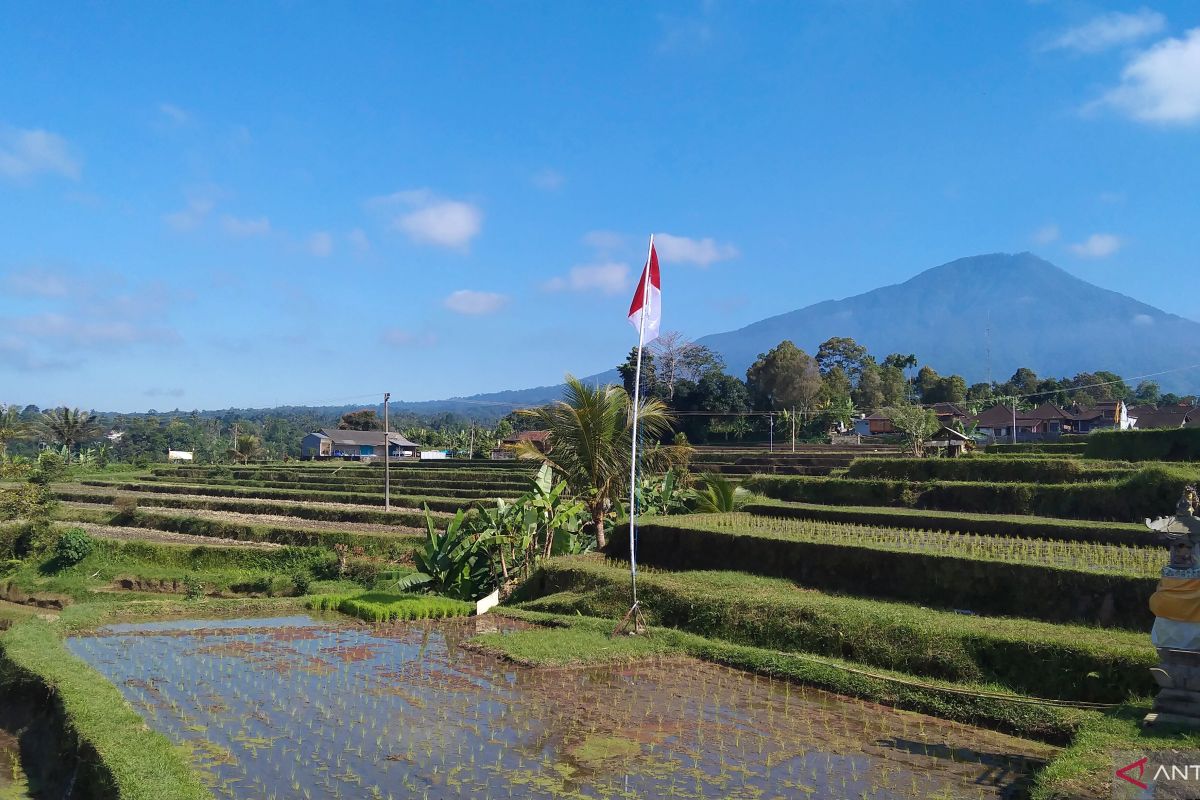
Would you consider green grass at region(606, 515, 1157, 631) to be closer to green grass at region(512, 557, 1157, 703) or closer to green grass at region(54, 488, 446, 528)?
green grass at region(512, 557, 1157, 703)

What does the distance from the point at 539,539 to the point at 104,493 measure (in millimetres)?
28260

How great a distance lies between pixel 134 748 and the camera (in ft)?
22.3

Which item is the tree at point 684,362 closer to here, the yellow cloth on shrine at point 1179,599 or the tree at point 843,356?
the tree at point 843,356

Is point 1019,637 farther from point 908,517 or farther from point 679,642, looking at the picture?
point 908,517

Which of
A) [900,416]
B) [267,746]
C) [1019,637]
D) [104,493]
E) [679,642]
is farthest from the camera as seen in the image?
[900,416]

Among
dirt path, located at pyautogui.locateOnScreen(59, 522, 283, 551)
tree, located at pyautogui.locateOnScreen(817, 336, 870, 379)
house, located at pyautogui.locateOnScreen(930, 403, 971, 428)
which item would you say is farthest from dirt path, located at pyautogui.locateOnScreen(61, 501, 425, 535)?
tree, located at pyautogui.locateOnScreen(817, 336, 870, 379)

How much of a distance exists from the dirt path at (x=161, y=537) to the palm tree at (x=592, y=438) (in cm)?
1150

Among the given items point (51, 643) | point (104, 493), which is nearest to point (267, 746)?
point (51, 643)

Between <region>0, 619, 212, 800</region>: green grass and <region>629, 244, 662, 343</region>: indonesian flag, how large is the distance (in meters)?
7.37

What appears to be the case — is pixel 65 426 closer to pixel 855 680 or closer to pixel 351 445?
pixel 351 445

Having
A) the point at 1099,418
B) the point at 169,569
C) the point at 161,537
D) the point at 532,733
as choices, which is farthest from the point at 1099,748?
the point at 1099,418

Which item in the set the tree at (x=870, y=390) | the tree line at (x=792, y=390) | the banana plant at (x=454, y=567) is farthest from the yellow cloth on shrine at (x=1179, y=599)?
the tree at (x=870, y=390)

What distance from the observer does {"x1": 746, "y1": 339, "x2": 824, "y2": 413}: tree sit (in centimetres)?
6016

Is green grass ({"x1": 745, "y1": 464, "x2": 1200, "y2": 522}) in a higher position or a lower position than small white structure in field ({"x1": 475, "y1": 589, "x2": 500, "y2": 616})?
higher
